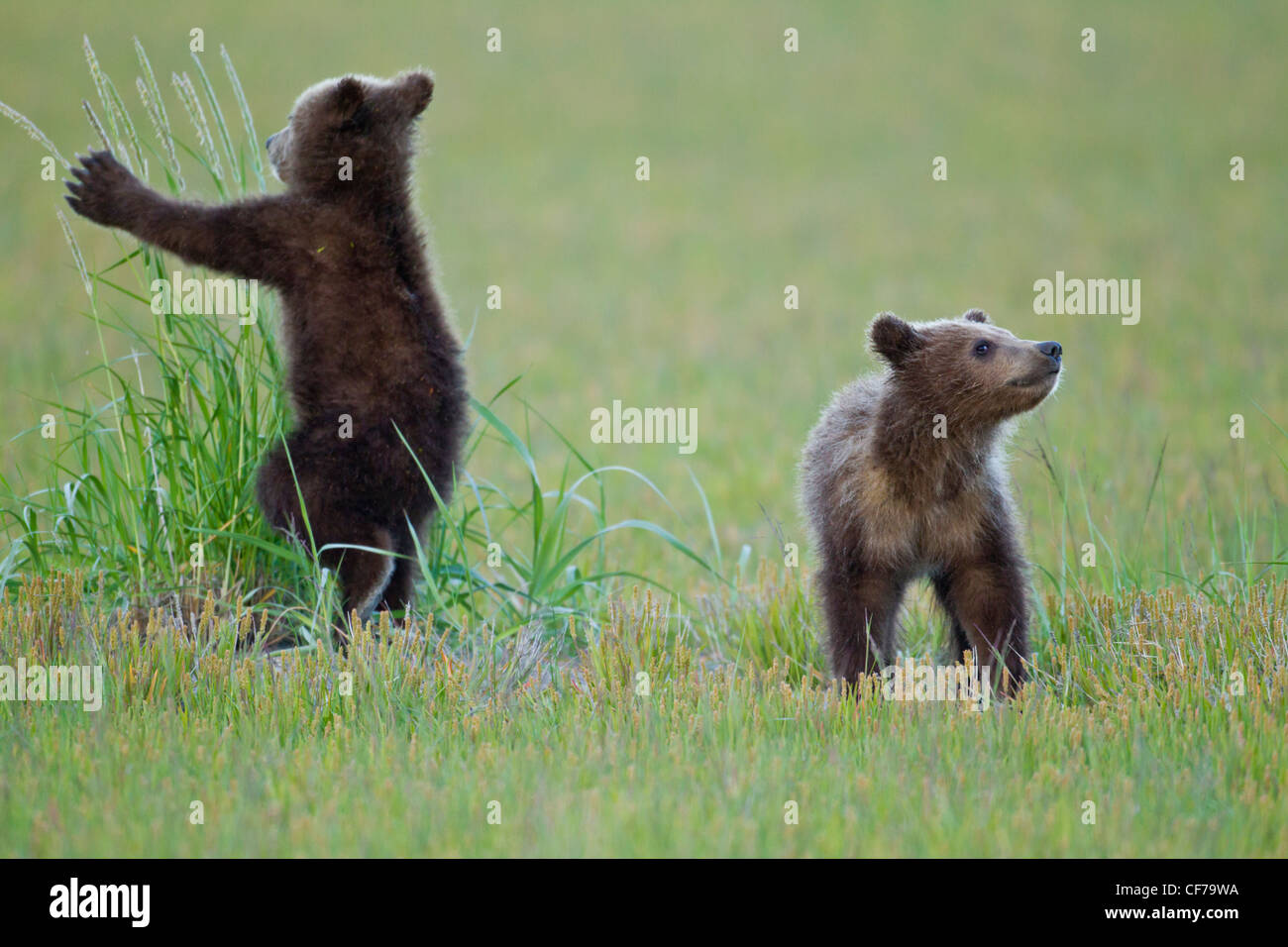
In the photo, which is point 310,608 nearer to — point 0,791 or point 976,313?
point 0,791

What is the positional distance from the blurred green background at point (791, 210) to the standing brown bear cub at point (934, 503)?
3.05ft

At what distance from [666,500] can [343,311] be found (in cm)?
173

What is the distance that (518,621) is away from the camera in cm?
653

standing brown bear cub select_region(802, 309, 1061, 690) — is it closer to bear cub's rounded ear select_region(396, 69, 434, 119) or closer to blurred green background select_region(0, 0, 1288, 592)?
blurred green background select_region(0, 0, 1288, 592)

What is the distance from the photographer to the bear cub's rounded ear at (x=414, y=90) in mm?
6414

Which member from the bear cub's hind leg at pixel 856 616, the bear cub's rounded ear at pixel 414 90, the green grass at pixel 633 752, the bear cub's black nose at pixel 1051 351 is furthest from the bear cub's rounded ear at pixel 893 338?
the bear cub's rounded ear at pixel 414 90

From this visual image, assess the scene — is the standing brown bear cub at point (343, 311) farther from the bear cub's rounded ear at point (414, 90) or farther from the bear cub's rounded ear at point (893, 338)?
the bear cub's rounded ear at point (893, 338)

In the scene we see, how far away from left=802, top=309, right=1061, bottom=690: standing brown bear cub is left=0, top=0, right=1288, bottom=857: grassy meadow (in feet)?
1.43

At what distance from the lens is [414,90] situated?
21.1 feet

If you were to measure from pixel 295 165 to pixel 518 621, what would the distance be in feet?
7.63

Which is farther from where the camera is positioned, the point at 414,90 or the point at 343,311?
the point at 414,90

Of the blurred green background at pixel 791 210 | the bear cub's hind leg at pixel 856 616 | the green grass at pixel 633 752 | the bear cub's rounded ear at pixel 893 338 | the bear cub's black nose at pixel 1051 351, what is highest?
the blurred green background at pixel 791 210

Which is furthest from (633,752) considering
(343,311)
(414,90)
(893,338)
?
(414,90)

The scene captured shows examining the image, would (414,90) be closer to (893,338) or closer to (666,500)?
(666,500)
